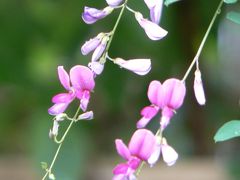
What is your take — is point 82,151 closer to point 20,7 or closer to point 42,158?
point 42,158

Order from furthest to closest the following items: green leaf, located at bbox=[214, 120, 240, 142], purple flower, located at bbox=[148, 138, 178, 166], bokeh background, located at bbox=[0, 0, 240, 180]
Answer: bokeh background, located at bbox=[0, 0, 240, 180] → green leaf, located at bbox=[214, 120, 240, 142] → purple flower, located at bbox=[148, 138, 178, 166]

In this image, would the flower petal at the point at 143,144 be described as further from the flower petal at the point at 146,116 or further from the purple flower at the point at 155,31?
the purple flower at the point at 155,31

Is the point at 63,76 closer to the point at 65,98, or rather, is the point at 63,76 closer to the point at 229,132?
the point at 65,98

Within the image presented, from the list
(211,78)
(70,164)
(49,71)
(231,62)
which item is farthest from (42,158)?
(231,62)

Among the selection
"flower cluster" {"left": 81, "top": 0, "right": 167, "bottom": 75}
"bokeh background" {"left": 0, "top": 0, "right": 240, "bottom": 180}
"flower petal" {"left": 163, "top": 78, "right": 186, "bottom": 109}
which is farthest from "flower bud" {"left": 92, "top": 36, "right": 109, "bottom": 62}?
"bokeh background" {"left": 0, "top": 0, "right": 240, "bottom": 180}

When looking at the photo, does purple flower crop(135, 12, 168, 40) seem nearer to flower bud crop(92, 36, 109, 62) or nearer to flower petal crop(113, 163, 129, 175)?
flower bud crop(92, 36, 109, 62)

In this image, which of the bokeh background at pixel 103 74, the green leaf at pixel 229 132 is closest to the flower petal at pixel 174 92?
the green leaf at pixel 229 132
